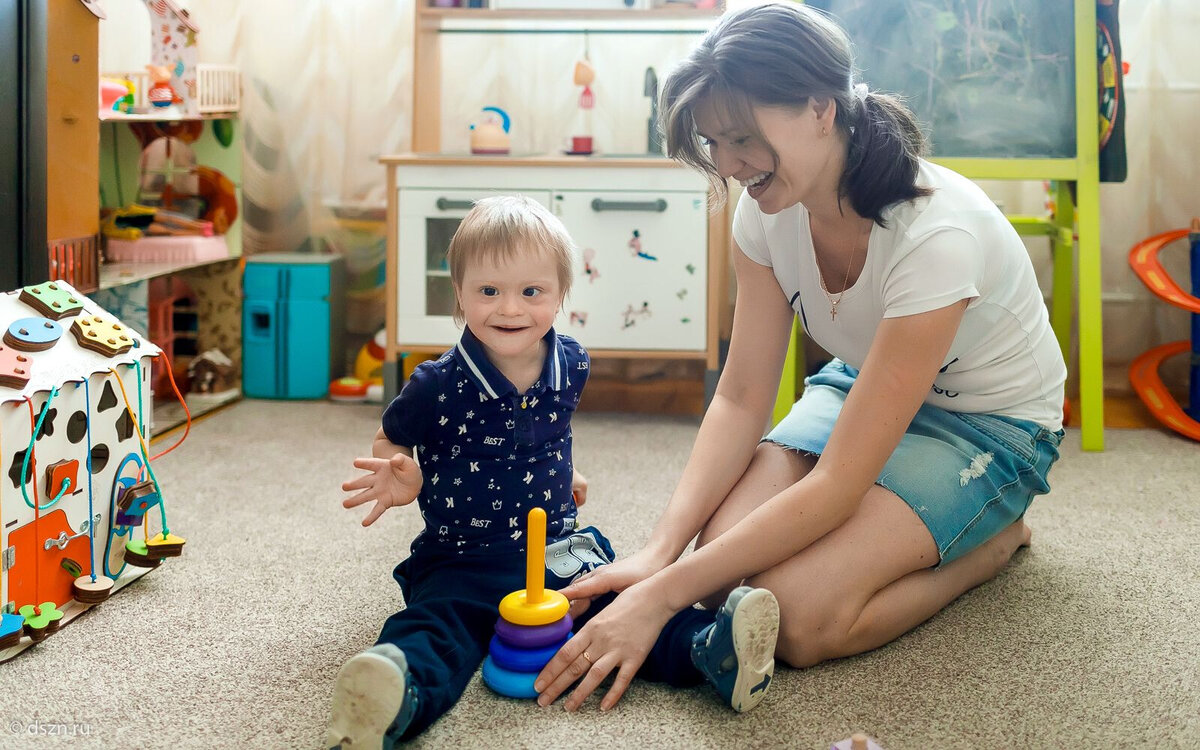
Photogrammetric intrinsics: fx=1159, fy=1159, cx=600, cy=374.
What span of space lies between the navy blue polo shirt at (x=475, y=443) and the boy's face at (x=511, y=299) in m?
0.03

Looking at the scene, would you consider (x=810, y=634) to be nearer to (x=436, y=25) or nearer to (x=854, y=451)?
(x=854, y=451)

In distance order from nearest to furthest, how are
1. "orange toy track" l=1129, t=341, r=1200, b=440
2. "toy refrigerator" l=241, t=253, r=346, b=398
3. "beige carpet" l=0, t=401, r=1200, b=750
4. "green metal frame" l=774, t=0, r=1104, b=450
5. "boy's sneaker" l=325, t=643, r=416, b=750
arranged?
"boy's sneaker" l=325, t=643, r=416, b=750 → "beige carpet" l=0, t=401, r=1200, b=750 → "green metal frame" l=774, t=0, r=1104, b=450 → "orange toy track" l=1129, t=341, r=1200, b=440 → "toy refrigerator" l=241, t=253, r=346, b=398

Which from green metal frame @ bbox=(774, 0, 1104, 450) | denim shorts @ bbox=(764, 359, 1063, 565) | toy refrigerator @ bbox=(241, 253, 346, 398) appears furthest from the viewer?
toy refrigerator @ bbox=(241, 253, 346, 398)

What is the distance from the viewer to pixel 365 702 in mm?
916

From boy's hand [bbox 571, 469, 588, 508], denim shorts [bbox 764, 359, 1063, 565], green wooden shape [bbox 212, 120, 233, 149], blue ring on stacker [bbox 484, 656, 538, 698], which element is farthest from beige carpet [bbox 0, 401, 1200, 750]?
green wooden shape [bbox 212, 120, 233, 149]

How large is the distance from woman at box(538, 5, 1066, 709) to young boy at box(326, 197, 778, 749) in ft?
0.29

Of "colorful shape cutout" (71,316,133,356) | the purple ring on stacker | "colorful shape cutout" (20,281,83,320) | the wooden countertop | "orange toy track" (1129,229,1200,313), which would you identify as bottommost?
the purple ring on stacker

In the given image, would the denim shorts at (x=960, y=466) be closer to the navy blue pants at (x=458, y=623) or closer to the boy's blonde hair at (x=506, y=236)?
the navy blue pants at (x=458, y=623)

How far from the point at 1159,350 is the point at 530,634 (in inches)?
69.2

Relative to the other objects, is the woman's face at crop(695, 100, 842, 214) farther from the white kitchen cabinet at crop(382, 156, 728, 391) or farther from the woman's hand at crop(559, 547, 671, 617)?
the white kitchen cabinet at crop(382, 156, 728, 391)

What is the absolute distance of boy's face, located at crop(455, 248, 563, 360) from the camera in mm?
1175

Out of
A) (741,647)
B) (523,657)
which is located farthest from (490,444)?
(741,647)

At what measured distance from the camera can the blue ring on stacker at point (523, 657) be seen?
3.55 feet

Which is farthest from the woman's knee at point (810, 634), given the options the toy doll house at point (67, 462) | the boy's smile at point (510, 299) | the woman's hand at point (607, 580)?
the toy doll house at point (67, 462)
